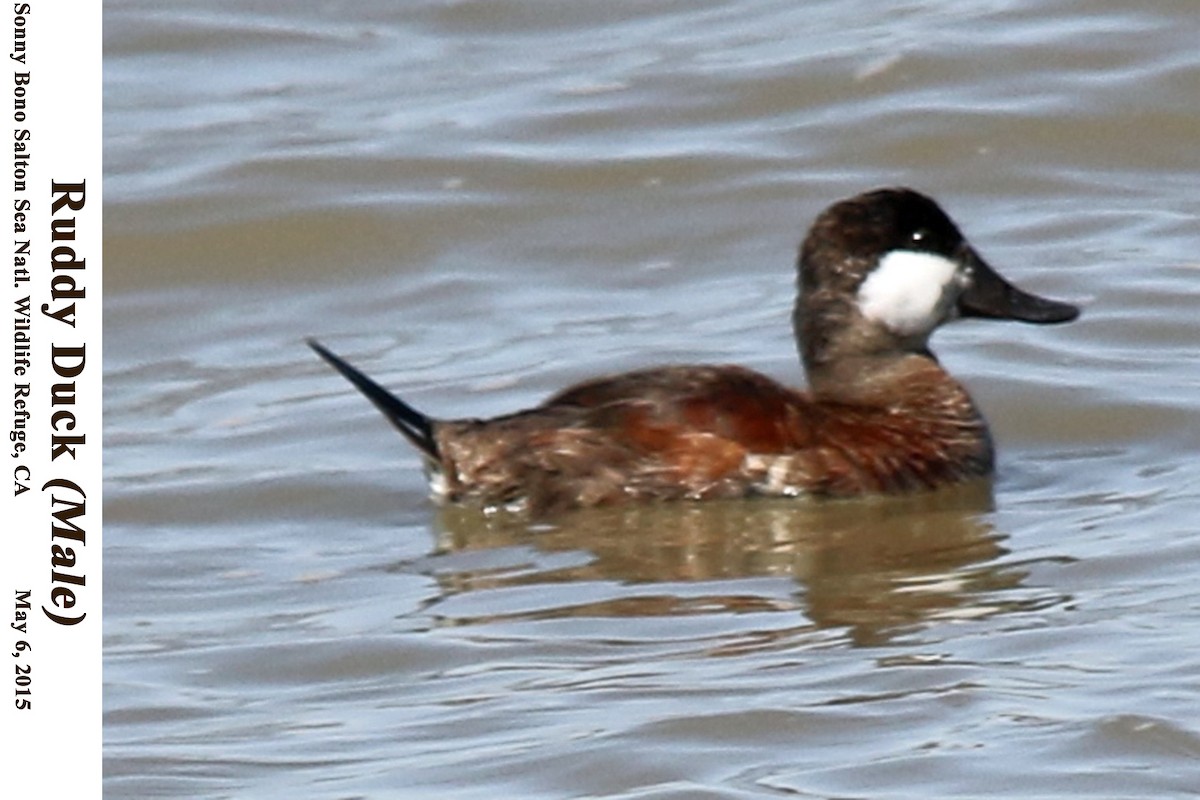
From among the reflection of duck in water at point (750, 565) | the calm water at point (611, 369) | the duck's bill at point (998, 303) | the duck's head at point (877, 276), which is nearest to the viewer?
the calm water at point (611, 369)

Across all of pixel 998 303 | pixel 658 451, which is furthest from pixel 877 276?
pixel 658 451

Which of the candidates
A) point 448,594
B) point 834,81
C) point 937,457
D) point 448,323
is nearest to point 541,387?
point 448,323

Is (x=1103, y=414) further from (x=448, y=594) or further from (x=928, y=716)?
(x=928, y=716)

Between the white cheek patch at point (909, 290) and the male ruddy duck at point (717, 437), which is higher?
the white cheek patch at point (909, 290)

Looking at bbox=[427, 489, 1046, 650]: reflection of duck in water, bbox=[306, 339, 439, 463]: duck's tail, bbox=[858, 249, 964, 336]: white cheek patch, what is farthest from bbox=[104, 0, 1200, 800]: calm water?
bbox=[858, 249, 964, 336]: white cheek patch

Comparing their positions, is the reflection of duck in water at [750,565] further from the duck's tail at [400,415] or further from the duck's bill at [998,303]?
the duck's bill at [998,303]

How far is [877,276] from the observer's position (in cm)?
895

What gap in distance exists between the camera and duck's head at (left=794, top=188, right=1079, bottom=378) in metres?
8.96

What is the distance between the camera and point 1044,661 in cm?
642

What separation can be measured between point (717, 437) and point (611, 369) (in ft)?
4.97

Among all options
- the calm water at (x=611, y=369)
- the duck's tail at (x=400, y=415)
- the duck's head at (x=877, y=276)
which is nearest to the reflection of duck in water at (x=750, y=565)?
the calm water at (x=611, y=369)

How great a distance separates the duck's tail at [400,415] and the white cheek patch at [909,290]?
1.36m

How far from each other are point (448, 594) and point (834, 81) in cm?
568

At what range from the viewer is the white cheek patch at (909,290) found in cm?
898
